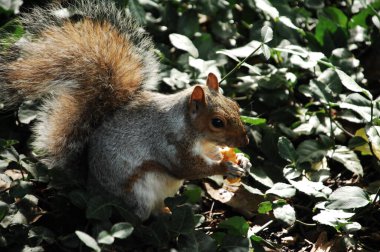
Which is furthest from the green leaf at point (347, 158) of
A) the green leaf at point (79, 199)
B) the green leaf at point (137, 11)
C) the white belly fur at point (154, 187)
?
the green leaf at point (79, 199)

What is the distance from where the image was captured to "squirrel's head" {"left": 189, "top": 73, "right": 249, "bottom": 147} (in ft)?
7.76

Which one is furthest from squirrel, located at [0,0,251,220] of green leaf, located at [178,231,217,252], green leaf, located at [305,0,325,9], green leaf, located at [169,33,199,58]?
green leaf, located at [305,0,325,9]

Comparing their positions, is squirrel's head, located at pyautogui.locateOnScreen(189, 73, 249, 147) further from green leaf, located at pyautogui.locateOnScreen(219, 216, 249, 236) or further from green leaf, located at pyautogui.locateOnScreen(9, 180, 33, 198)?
green leaf, located at pyautogui.locateOnScreen(9, 180, 33, 198)

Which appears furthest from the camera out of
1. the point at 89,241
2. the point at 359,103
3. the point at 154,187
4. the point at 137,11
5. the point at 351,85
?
the point at 137,11

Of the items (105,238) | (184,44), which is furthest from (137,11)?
(105,238)

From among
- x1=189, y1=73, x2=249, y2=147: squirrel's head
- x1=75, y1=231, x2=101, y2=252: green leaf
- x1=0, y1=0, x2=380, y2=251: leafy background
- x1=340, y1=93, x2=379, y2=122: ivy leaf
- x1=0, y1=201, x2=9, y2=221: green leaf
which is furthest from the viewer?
x1=340, y1=93, x2=379, y2=122: ivy leaf

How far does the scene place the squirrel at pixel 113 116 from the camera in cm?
232

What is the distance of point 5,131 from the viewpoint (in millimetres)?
2723

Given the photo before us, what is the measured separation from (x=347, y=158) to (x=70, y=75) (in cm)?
128

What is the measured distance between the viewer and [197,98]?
2352mm

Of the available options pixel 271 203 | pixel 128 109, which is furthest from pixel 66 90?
pixel 271 203

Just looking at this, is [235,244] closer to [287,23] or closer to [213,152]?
[213,152]

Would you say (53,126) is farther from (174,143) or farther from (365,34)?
(365,34)

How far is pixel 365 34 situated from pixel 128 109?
1.55 m
